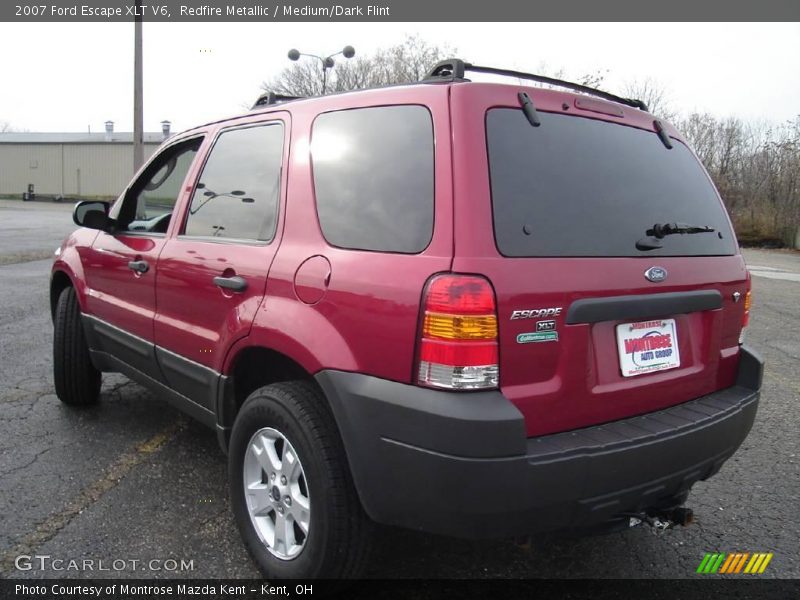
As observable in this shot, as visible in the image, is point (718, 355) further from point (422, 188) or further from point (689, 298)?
point (422, 188)

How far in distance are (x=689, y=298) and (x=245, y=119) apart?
2094 mm

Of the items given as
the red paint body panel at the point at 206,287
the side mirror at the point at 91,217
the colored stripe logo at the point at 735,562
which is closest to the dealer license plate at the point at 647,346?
the colored stripe logo at the point at 735,562

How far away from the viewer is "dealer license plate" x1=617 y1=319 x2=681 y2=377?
2084 mm

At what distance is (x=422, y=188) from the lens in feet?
6.39

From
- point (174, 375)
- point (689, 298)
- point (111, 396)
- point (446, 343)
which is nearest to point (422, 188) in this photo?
point (446, 343)

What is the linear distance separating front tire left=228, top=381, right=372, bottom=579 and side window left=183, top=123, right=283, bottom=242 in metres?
0.71

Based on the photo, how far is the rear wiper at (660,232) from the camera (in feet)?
7.11

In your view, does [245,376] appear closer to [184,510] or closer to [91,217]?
[184,510]

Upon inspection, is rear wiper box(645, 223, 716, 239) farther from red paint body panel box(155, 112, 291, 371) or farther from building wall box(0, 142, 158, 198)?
building wall box(0, 142, 158, 198)

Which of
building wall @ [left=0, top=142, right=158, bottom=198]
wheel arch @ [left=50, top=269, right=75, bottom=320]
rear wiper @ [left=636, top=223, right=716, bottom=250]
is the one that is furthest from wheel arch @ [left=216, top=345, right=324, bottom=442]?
building wall @ [left=0, top=142, right=158, bottom=198]

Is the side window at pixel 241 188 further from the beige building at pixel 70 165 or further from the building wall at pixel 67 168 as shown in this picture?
the building wall at pixel 67 168

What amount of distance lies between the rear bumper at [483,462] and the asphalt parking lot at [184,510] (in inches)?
11.9

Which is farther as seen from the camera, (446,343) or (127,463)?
(127,463)
